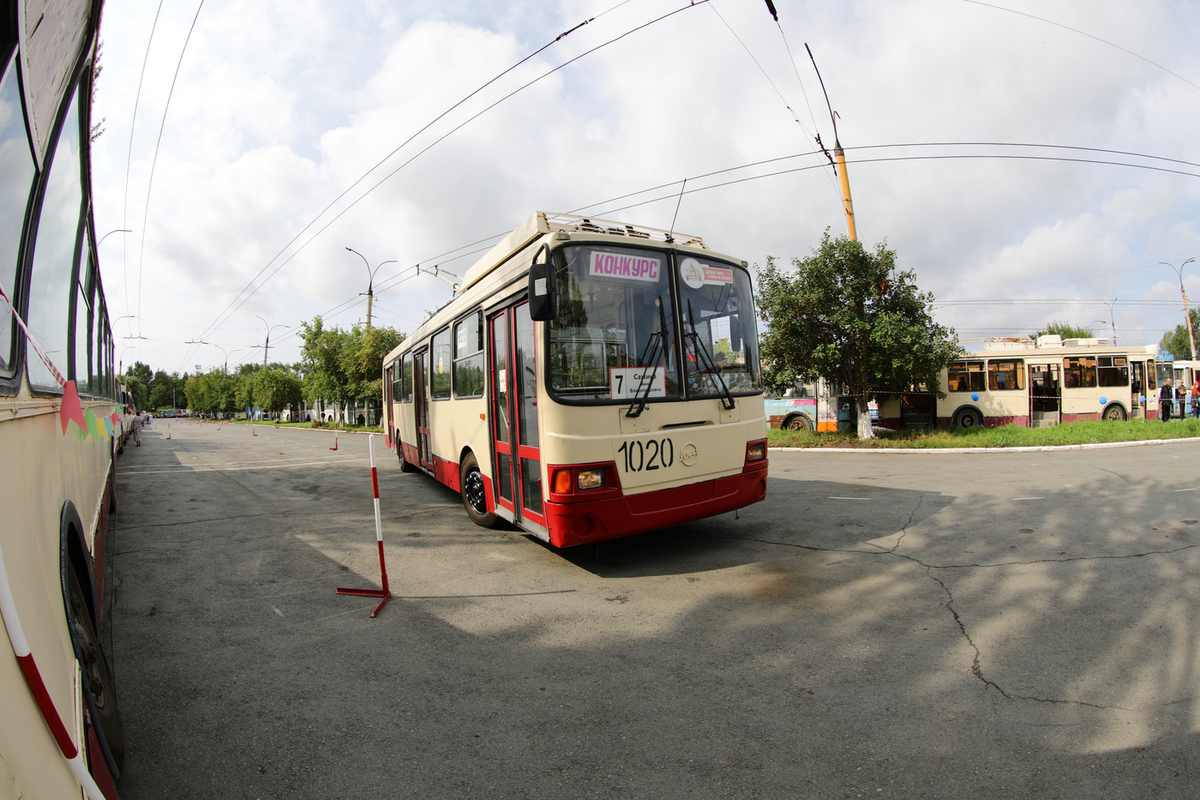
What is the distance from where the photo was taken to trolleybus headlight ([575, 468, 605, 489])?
5.02 meters

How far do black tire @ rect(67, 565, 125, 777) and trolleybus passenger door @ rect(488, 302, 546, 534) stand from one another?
315 cm

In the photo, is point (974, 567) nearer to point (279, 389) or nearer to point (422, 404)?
point (422, 404)

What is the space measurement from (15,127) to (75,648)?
1860mm

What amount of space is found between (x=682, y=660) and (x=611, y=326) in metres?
2.85

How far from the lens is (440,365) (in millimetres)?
8914

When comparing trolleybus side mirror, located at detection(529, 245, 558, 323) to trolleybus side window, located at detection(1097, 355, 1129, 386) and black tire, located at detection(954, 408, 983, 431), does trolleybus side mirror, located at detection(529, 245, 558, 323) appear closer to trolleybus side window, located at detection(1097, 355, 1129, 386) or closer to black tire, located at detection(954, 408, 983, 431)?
black tire, located at detection(954, 408, 983, 431)

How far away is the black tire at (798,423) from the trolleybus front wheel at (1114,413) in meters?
9.58

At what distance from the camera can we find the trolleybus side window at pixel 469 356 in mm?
6957

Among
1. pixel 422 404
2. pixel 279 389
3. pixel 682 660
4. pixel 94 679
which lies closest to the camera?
pixel 94 679

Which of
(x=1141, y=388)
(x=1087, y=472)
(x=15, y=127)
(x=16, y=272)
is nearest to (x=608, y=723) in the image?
(x=16, y=272)

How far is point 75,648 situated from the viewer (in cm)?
226

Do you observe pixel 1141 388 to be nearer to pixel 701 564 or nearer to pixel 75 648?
pixel 701 564

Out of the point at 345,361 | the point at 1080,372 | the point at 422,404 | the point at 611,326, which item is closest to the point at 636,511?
the point at 611,326

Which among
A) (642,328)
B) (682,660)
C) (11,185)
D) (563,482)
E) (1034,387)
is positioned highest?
(11,185)
